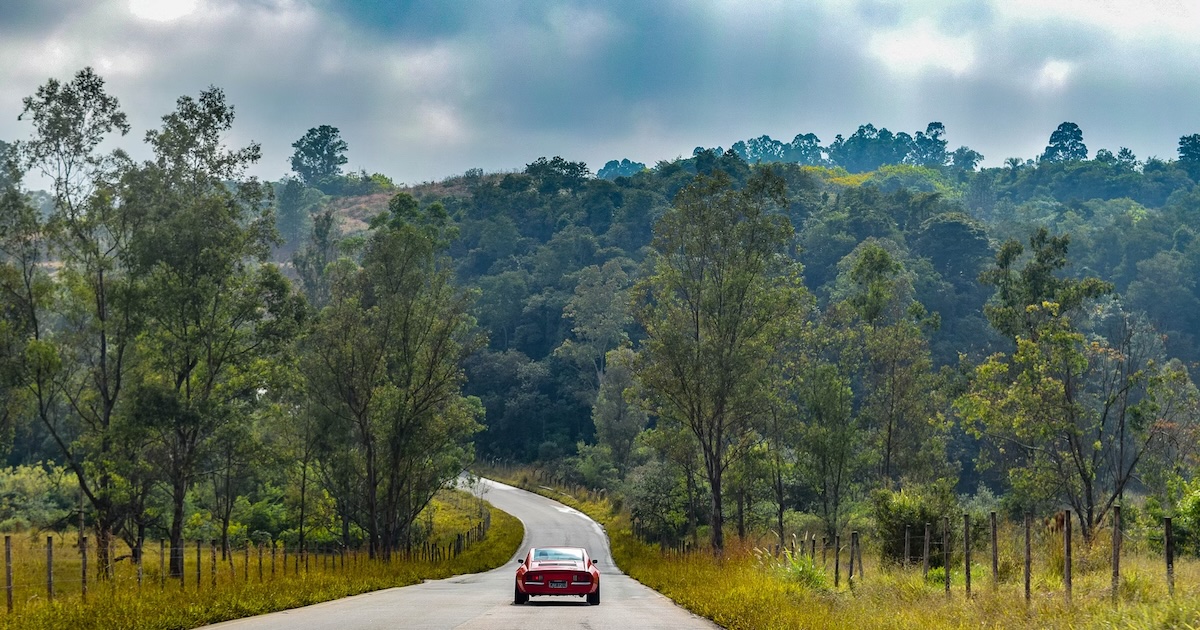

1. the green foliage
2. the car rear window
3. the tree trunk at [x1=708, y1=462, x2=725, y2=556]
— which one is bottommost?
the green foliage

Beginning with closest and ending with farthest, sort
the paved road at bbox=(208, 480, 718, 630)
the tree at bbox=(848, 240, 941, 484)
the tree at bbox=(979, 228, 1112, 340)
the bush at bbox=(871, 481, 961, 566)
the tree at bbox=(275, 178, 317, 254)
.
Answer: the paved road at bbox=(208, 480, 718, 630) → the bush at bbox=(871, 481, 961, 566) → the tree at bbox=(979, 228, 1112, 340) → the tree at bbox=(848, 240, 941, 484) → the tree at bbox=(275, 178, 317, 254)

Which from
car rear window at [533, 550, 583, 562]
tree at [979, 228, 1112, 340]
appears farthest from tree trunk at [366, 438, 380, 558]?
tree at [979, 228, 1112, 340]

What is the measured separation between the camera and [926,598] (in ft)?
59.4

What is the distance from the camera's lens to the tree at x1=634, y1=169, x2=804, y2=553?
154 ft

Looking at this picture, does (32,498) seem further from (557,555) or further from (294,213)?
(294,213)

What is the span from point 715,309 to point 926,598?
1203 inches

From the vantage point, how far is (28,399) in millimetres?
45812

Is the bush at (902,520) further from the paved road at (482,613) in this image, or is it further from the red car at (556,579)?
the red car at (556,579)

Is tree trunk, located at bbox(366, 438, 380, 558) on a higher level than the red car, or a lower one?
lower

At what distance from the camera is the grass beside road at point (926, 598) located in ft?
41.4

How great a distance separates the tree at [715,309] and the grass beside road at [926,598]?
15335 mm

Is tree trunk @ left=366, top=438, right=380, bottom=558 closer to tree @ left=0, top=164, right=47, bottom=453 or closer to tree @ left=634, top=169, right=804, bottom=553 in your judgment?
tree @ left=634, top=169, right=804, bottom=553

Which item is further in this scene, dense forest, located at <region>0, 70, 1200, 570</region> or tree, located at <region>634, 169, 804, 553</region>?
tree, located at <region>634, 169, 804, 553</region>

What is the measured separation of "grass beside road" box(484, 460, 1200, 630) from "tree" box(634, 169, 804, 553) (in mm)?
15335
